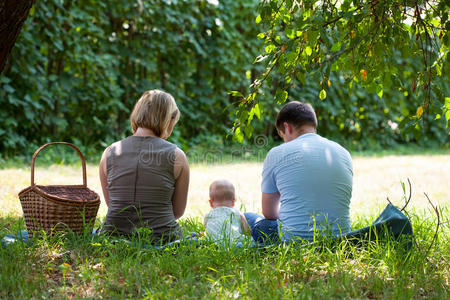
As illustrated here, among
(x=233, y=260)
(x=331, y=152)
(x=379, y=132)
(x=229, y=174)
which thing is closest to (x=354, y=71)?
(x=331, y=152)

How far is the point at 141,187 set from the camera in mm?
2902

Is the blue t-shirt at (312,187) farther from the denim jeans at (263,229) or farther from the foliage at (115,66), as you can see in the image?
the foliage at (115,66)

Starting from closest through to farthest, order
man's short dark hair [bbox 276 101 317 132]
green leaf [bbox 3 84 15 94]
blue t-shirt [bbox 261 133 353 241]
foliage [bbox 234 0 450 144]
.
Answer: foliage [bbox 234 0 450 144], blue t-shirt [bbox 261 133 353 241], man's short dark hair [bbox 276 101 317 132], green leaf [bbox 3 84 15 94]

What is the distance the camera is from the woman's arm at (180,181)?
2.97m

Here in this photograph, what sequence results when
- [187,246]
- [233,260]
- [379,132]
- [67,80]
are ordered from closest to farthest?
[233,260]
[187,246]
[67,80]
[379,132]

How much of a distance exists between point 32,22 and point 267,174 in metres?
5.40

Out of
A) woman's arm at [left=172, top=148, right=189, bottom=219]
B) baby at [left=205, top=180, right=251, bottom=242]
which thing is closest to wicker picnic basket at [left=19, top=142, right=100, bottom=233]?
woman's arm at [left=172, top=148, right=189, bottom=219]

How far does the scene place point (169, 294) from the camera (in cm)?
216

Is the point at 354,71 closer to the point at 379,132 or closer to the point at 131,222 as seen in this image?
the point at 131,222

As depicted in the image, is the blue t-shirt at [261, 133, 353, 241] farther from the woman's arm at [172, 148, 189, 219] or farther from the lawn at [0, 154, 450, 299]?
the woman's arm at [172, 148, 189, 219]

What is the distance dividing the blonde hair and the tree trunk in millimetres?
1048

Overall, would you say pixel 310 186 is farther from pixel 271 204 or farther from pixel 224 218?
pixel 224 218

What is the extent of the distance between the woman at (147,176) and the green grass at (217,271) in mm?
166

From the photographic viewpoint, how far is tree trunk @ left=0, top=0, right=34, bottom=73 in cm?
317
